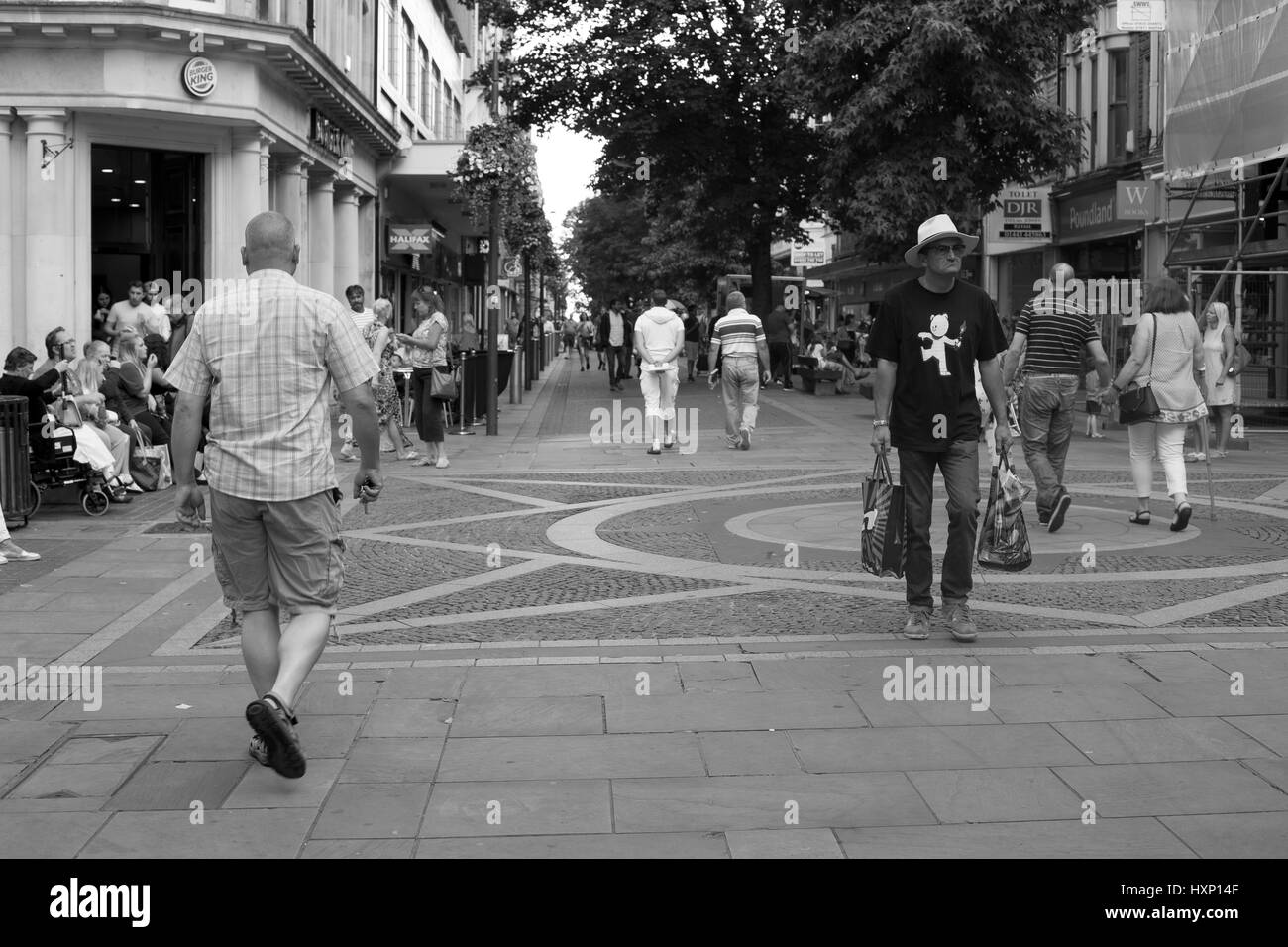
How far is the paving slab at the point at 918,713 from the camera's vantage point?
18.8 feet

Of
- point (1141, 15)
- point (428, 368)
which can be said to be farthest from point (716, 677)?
point (1141, 15)

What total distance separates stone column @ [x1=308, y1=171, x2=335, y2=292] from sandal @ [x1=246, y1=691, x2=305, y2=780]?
22.3 m

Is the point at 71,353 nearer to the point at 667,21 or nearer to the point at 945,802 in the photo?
the point at 945,802

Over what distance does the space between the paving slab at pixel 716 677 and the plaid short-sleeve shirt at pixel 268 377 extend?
185 cm

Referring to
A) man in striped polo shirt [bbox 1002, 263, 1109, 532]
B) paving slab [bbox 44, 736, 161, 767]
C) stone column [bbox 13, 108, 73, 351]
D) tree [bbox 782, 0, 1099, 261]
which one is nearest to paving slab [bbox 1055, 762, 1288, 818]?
paving slab [bbox 44, 736, 161, 767]

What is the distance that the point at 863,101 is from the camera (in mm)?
27047

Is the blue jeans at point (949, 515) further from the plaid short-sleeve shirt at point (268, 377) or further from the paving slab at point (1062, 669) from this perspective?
the plaid short-sleeve shirt at point (268, 377)

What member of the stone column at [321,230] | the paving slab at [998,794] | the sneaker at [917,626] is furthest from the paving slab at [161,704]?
the stone column at [321,230]

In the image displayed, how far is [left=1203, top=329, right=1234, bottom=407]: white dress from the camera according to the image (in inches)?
655

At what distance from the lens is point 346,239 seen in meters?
29.0

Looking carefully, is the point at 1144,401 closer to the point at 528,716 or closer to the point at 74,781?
the point at 528,716

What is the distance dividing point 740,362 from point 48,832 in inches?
529

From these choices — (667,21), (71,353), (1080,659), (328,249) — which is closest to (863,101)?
(667,21)

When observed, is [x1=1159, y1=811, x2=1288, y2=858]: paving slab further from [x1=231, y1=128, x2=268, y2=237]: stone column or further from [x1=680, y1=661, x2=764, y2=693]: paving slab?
[x1=231, y1=128, x2=268, y2=237]: stone column
